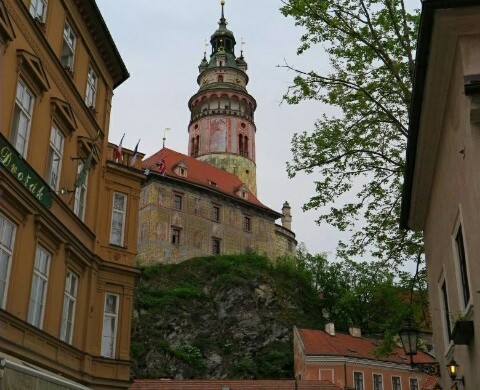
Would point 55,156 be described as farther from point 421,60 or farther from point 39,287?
point 421,60

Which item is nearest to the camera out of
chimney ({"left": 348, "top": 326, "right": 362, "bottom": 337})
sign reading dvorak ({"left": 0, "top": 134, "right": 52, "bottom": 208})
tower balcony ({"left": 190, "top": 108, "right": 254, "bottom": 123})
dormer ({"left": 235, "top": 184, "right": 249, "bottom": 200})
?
sign reading dvorak ({"left": 0, "top": 134, "right": 52, "bottom": 208})

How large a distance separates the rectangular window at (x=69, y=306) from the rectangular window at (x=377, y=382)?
113 feet

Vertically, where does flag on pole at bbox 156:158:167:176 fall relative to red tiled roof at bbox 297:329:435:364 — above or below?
above

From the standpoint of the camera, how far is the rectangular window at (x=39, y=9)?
13149 millimetres

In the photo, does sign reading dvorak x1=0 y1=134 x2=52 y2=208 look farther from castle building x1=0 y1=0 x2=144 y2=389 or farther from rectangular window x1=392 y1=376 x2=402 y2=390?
rectangular window x1=392 y1=376 x2=402 y2=390

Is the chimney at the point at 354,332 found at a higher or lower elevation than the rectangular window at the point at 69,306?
higher

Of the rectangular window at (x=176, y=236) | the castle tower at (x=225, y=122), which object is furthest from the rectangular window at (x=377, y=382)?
the castle tower at (x=225, y=122)

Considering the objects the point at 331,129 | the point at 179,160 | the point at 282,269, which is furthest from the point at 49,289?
the point at 179,160

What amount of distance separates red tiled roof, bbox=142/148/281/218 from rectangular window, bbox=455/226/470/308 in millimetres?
47927

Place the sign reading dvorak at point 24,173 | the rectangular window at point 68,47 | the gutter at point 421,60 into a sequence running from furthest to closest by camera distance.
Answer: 1. the rectangular window at point 68,47
2. the sign reading dvorak at point 24,173
3. the gutter at point 421,60

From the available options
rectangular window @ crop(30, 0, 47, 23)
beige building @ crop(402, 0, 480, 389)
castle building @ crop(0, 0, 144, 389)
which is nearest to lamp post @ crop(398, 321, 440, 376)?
beige building @ crop(402, 0, 480, 389)

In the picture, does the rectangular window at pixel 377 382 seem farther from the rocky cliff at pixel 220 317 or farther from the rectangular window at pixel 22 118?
the rectangular window at pixel 22 118

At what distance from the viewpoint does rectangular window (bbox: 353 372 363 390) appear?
146 feet

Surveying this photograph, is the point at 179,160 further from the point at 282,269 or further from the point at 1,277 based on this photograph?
the point at 1,277
